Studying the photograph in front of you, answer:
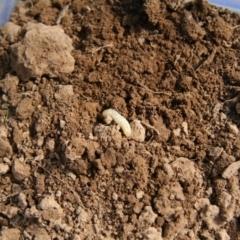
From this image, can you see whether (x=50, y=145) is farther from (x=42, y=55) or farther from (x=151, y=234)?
(x=151, y=234)

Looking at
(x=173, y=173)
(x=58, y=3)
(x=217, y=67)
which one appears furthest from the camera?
(x=58, y=3)

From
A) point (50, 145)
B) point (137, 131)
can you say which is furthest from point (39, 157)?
point (137, 131)

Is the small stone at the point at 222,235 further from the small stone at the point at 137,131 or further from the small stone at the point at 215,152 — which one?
the small stone at the point at 137,131

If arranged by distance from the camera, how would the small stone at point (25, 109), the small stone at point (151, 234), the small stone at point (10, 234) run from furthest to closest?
the small stone at point (25, 109) → the small stone at point (10, 234) → the small stone at point (151, 234)

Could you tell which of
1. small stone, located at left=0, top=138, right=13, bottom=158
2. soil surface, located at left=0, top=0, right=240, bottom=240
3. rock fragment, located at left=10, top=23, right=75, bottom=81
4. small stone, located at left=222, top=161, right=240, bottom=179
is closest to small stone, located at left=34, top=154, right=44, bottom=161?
soil surface, located at left=0, top=0, right=240, bottom=240

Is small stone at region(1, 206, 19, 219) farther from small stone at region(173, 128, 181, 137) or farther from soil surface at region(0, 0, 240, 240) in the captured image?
small stone at region(173, 128, 181, 137)

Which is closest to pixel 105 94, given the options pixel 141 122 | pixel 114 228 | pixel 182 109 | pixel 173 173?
pixel 141 122

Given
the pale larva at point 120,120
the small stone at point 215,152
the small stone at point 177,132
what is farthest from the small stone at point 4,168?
the small stone at point 215,152

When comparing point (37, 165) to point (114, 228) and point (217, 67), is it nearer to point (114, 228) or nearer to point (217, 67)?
point (114, 228)
